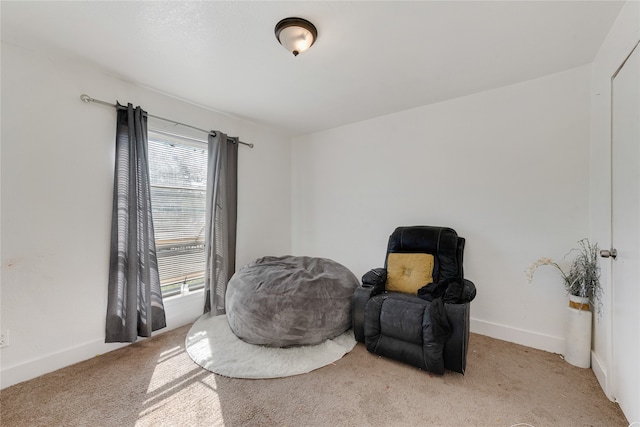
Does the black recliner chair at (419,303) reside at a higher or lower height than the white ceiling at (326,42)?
lower

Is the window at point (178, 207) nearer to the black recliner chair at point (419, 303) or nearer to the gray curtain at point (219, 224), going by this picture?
the gray curtain at point (219, 224)

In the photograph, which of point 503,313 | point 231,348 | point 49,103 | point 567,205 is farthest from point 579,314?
point 49,103

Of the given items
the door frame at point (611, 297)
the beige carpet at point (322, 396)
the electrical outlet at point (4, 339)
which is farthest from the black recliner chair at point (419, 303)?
the electrical outlet at point (4, 339)

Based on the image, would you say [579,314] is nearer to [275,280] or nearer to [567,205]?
[567,205]

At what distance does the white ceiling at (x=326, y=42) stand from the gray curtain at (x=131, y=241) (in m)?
0.58

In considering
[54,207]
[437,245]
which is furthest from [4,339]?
[437,245]

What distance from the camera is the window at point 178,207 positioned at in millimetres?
2758

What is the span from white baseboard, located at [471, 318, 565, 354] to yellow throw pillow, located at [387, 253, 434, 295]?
2.64 ft

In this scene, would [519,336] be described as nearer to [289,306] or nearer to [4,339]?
[289,306]

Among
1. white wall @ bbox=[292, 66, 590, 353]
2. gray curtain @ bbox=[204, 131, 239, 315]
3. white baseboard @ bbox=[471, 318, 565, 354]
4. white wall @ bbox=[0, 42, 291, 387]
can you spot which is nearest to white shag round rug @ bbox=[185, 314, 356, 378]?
gray curtain @ bbox=[204, 131, 239, 315]

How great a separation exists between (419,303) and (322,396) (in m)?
Answer: 0.99

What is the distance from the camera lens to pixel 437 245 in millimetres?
2574

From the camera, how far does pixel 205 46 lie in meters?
1.93

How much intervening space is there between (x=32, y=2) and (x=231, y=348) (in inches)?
107
